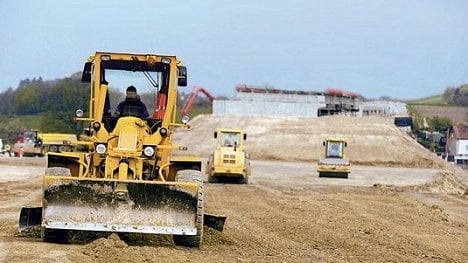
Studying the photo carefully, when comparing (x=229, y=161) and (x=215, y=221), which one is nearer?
(x=215, y=221)

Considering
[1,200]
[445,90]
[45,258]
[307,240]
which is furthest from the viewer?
[445,90]

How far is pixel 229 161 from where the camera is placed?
3222cm

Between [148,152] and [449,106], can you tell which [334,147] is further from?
[449,106]

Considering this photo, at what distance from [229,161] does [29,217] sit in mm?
21012

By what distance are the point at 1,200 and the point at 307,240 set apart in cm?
1020

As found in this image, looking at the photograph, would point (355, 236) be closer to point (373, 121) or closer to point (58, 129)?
point (58, 129)

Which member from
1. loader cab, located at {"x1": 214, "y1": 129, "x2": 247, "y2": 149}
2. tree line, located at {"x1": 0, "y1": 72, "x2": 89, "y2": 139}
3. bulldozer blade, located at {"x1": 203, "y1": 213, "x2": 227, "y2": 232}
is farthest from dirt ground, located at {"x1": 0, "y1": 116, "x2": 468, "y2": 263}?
tree line, located at {"x1": 0, "y1": 72, "x2": 89, "y2": 139}

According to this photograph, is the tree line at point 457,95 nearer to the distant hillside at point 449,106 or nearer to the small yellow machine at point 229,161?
the distant hillside at point 449,106

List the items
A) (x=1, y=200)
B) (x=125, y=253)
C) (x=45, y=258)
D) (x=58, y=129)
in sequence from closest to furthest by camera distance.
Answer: (x=45, y=258) → (x=125, y=253) → (x=1, y=200) → (x=58, y=129)

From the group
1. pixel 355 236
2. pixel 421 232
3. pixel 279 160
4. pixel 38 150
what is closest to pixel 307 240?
pixel 355 236

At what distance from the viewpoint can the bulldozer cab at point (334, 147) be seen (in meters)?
45.1

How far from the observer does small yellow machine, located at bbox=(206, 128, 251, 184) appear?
32.0 meters

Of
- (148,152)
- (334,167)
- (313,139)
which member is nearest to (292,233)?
(148,152)

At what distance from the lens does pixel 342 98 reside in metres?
117
